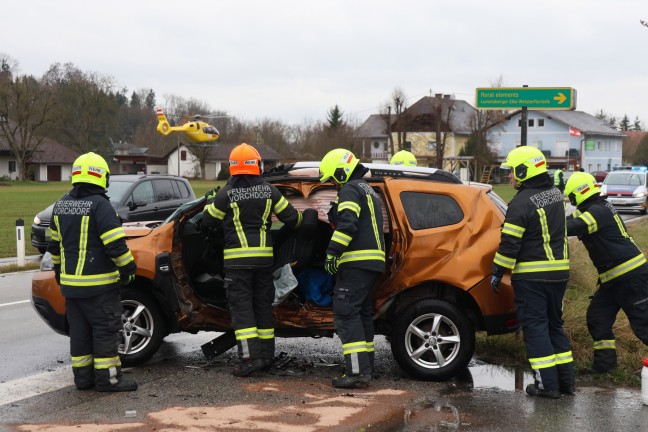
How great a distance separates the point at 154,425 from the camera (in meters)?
5.32

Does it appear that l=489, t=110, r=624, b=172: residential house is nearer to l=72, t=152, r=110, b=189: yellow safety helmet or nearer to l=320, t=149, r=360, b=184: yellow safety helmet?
l=320, t=149, r=360, b=184: yellow safety helmet

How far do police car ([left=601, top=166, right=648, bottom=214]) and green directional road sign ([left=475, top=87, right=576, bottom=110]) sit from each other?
872 inches

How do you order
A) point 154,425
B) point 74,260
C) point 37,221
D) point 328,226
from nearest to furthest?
point 154,425 < point 74,260 < point 328,226 < point 37,221

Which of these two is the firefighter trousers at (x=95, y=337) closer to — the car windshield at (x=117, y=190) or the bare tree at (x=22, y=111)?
the car windshield at (x=117, y=190)

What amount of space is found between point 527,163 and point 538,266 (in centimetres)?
85

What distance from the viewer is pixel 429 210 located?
6.80m

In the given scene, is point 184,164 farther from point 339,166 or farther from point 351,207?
point 351,207

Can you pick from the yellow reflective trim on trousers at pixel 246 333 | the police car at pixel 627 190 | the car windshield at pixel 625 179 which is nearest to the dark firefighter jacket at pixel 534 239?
the yellow reflective trim on trousers at pixel 246 333

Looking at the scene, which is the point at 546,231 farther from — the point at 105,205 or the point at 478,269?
the point at 105,205

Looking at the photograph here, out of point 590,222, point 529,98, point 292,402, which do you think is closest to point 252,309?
point 292,402

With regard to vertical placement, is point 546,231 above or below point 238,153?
below

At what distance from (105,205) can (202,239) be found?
133 centimetres

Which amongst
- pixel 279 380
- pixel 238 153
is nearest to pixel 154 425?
pixel 279 380

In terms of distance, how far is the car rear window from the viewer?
675 centimetres
